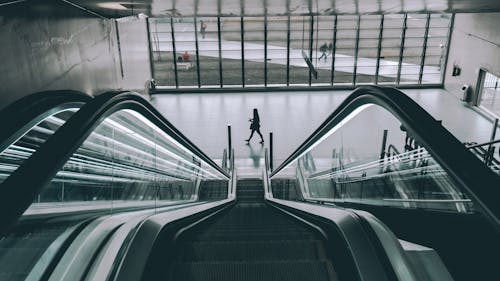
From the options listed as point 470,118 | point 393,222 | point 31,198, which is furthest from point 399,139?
point 31,198

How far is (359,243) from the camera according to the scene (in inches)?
109

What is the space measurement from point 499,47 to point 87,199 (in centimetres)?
1247

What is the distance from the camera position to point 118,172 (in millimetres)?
3916

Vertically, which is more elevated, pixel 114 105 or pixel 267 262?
pixel 114 105

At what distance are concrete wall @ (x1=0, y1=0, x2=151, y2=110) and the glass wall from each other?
4845 millimetres

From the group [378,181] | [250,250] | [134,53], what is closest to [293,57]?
[134,53]

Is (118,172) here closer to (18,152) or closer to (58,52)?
(18,152)

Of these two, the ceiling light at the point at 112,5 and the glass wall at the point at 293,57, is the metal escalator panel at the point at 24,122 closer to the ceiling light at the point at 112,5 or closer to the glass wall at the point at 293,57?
the ceiling light at the point at 112,5

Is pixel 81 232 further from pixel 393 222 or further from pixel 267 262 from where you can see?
pixel 393 222

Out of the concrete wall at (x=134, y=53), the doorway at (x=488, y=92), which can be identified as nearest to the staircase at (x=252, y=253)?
the concrete wall at (x=134, y=53)

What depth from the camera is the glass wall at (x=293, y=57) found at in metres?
15.9

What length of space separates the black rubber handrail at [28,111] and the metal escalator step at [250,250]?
1379mm

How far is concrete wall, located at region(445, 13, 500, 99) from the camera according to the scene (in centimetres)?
1239

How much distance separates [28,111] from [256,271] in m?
1.89
